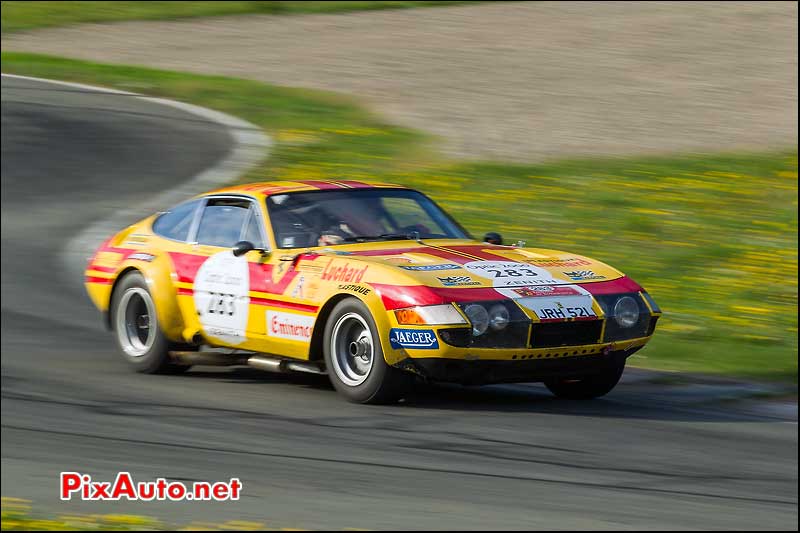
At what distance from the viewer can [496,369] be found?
27.2 ft

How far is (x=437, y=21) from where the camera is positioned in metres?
31.9

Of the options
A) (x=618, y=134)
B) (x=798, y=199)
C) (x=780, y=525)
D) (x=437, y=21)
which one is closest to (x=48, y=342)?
(x=780, y=525)

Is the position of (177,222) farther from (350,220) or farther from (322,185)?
(350,220)

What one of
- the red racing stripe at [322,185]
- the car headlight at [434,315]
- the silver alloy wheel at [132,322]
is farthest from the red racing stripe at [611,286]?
the silver alloy wheel at [132,322]

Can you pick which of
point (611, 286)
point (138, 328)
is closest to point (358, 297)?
point (611, 286)

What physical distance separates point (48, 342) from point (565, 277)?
4.44 meters

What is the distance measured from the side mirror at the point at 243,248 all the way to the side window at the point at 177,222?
2.62ft

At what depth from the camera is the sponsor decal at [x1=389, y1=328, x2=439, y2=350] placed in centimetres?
811

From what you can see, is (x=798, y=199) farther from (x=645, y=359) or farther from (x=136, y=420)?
(x=136, y=420)

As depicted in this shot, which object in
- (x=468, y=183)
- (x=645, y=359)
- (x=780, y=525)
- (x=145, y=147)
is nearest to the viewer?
(x=780, y=525)

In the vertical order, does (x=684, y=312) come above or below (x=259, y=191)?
below

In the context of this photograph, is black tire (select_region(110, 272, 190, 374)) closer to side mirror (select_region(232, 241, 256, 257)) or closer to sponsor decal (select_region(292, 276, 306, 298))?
side mirror (select_region(232, 241, 256, 257))

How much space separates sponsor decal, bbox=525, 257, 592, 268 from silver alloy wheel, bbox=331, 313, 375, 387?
117 cm

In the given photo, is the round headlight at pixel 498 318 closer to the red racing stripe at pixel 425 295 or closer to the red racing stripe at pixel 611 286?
the red racing stripe at pixel 425 295
